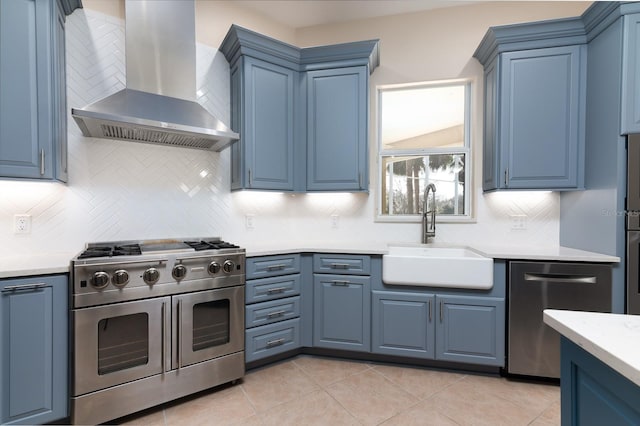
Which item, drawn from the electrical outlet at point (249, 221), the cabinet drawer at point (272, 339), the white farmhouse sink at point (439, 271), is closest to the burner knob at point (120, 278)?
the cabinet drawer at point (272, 339)

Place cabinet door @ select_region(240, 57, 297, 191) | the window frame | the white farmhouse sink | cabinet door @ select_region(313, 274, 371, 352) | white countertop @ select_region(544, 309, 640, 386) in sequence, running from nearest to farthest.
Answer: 1. white countertop @ select_region(544, 309, 640, 386)
2. the white farmhouse sink
3. cabinet door @ select_region(313, 274, 371, 352)
4. cabinet door @ select_region(240, 57, 297, 191)
5. the window frame

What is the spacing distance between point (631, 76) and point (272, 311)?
2.98 metres

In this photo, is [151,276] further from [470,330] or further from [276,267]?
[470,330]

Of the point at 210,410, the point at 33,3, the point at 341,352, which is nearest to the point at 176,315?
the point at 210,410

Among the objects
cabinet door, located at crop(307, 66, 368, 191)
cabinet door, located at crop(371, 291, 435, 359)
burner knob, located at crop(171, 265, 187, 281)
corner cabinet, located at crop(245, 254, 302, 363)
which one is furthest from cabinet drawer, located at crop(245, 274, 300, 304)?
cabinet door, located at crop(307, 66, 368, 191)

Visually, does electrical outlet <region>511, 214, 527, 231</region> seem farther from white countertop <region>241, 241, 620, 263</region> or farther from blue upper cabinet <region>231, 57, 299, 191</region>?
blue upper cabinet <region>231, 57, 299, 191</region>

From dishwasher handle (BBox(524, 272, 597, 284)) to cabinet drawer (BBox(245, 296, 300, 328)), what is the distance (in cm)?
174

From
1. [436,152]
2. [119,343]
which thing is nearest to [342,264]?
[436,152]

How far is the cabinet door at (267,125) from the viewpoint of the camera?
271 centimetres

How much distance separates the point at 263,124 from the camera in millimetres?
2787

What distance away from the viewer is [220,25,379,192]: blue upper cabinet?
273cm

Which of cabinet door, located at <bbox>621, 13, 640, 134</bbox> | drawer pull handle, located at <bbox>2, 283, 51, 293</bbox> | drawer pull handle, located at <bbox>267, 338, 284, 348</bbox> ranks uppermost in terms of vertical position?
cabinet door, located at <bbox>621, 13, 640, 134</bbox>

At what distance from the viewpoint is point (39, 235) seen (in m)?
2.17

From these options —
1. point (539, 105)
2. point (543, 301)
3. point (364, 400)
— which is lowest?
point (364, 400)
